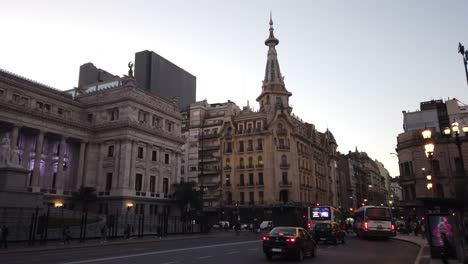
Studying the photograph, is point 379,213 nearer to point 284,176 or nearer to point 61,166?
point 284,176

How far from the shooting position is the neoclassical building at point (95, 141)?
161 ft

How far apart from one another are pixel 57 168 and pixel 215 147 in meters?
32.6

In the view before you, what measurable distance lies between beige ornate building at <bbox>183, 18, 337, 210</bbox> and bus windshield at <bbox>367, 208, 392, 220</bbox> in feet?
116

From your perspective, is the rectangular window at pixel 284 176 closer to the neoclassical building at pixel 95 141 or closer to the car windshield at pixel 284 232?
the neoclassical building at pixel 95 141

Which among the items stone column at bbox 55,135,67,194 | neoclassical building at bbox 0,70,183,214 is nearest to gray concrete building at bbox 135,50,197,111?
neoclassical building at bbox 0,70,183,214

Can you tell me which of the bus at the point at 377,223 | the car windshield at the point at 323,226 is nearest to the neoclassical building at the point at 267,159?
the bus at the point at 377,223

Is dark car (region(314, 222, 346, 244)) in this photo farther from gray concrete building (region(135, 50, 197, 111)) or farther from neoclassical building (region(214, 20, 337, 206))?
gray concrete building (region(135, 50, 197, 111))

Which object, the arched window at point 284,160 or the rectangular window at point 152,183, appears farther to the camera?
the arched window at point 284,160

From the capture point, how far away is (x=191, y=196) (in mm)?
54906

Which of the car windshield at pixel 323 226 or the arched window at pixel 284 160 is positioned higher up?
the arched window at pixel 284 160

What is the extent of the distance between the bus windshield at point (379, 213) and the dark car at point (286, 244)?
1825 centimetres

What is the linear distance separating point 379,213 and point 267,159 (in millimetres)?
39153

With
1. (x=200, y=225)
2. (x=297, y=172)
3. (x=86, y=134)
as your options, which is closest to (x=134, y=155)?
(x=86, y=134)

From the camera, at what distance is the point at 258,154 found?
73000 mm
